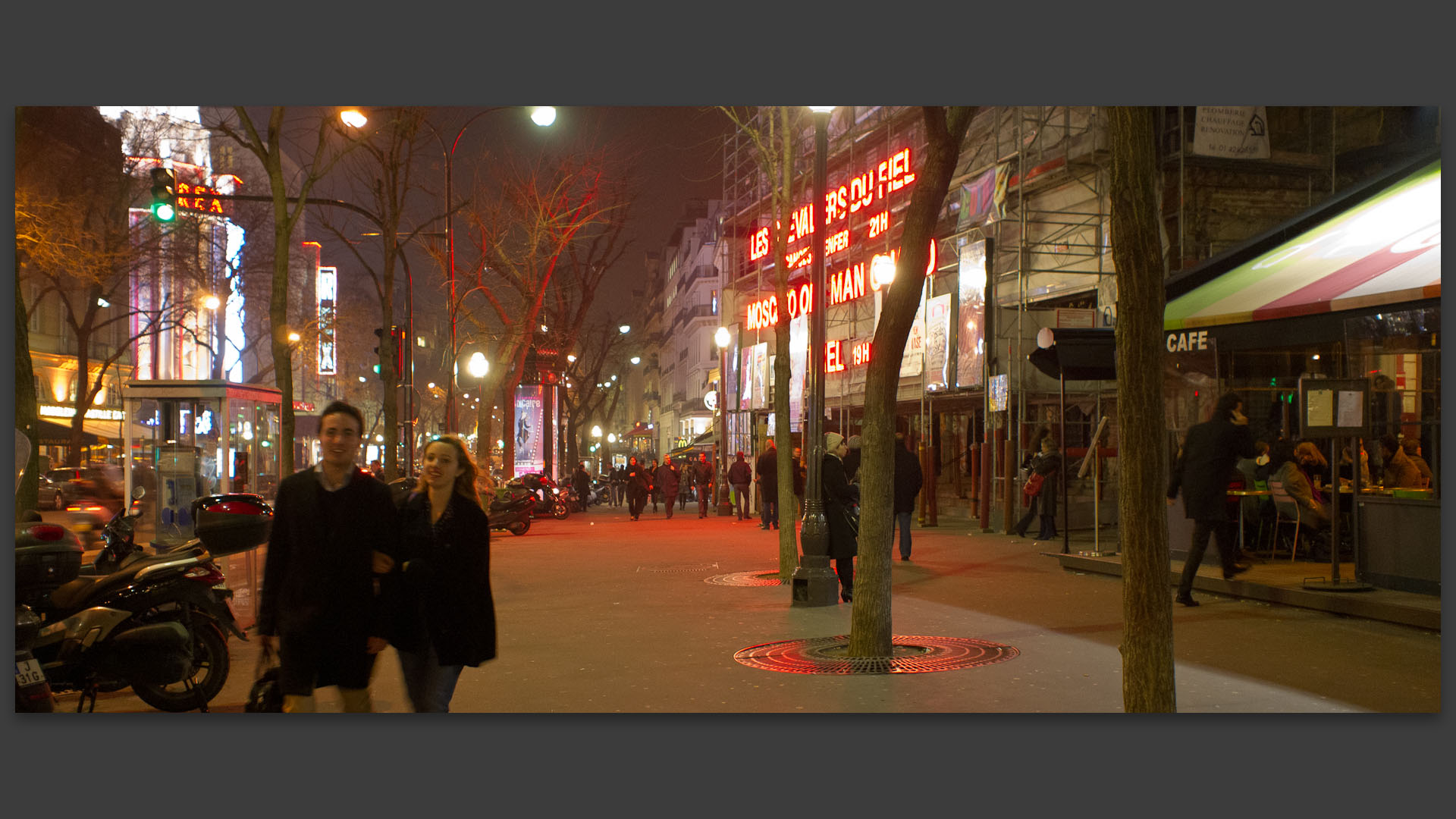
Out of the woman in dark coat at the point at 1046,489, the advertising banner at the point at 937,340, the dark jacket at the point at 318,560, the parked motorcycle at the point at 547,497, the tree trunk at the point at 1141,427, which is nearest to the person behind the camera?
the dark jacket at the point at 318,560

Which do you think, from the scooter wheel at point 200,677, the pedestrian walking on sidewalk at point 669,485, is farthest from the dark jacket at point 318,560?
the pedestrian walking on sidewalk at point 669,485

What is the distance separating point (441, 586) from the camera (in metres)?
5.48

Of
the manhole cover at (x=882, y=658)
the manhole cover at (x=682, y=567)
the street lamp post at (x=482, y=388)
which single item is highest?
the street lamp post at (x=482, y=388)

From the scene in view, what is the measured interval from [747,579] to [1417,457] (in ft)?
23.3

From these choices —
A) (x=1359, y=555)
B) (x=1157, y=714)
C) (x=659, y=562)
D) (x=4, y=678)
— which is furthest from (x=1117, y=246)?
(x=659, y=562)

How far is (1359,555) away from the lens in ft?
35.9

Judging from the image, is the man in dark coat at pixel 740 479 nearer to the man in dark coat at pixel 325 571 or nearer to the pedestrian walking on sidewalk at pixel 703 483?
the pedestrian walking on sidewalk at pixel 703 483

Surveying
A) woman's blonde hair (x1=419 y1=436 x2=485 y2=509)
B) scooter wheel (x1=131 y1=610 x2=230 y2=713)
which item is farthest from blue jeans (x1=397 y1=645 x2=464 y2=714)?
scooter wheel (x1=131 y1=610 x2=230 y2=713)

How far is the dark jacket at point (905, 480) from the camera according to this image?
16.1 meters

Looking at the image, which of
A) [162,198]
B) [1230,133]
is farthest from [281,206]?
[1230,133]

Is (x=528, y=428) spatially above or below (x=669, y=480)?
above

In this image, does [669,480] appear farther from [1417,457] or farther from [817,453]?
[1417,457]

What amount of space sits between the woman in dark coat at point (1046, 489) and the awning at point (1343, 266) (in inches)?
222

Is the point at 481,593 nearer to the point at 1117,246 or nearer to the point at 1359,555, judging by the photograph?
the point at 1117,246
